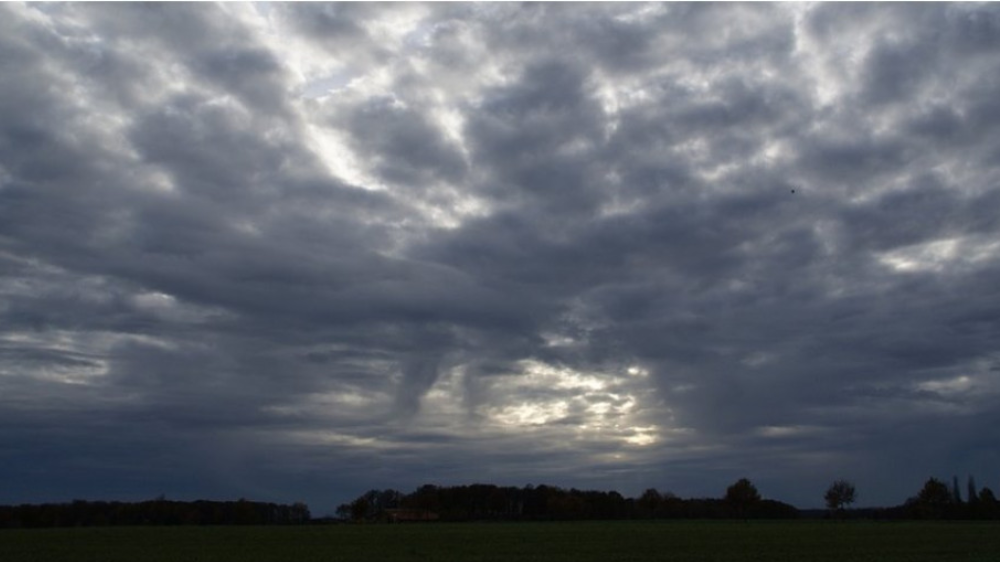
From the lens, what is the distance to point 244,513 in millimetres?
177250

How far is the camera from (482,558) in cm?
4575

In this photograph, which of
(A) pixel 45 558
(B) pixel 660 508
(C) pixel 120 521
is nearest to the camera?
(A) pixel 45 558

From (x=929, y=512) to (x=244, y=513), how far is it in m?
133

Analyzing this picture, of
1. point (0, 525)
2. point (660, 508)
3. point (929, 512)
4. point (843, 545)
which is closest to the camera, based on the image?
point (843, 545)

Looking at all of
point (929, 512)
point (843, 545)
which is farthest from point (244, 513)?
point (843, 545)

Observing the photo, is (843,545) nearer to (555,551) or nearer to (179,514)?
(555,551)

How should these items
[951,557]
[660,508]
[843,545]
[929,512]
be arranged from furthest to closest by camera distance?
1. [660,508]
2. [929,512]
3. [843,545]
4. [951,557]

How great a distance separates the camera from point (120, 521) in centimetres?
16162

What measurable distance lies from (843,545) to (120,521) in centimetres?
14093

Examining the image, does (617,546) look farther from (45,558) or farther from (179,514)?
(179,514)

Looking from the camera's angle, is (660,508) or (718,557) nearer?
(718,557)

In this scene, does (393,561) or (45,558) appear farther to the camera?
(45,558)

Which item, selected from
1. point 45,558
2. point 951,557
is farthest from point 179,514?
point 951,557

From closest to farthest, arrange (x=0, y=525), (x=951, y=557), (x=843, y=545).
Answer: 1. (x=951, y=557)
2. (x=843, y=545)
3. (x=0, y=525)
